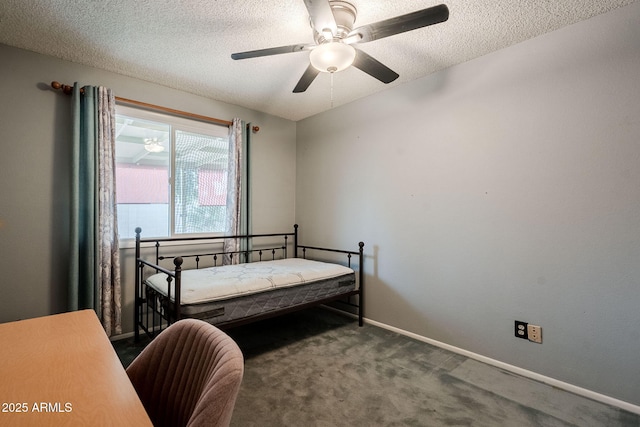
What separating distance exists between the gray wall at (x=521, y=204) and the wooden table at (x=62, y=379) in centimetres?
232

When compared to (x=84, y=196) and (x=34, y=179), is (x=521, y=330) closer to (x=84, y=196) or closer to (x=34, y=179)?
(x=84, y=196)

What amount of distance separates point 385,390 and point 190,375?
4.68 ft

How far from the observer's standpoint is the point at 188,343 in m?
0.94

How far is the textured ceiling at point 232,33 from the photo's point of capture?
69.4 inches

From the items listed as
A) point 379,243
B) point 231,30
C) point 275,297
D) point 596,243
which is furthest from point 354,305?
point 231,30

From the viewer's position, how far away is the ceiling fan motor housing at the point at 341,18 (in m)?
1.71

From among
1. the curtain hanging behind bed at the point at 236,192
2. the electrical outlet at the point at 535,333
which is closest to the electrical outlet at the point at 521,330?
the electrical outlet at the point at 535,333

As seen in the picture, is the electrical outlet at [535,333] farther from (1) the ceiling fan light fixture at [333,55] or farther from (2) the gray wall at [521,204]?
(1) the ceiling fan light fixture at [333,55]

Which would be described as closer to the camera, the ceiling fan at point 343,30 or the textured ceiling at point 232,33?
the ceiling fan at point 343,30

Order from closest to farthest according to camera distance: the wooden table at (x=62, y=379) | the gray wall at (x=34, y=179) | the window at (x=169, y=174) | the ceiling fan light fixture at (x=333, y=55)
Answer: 1. the wooden table at (x=62, y=379)
2. the ceiling fan light fixture at (x=333, y=55)
3. the gray wall at (x=34, y=179)
4. the window at (x=169, y=174)

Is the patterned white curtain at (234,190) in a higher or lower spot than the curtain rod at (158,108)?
lower

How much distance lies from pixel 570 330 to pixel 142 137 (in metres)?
3.68

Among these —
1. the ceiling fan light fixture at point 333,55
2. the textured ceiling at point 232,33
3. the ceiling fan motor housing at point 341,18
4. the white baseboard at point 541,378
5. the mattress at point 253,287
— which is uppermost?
the textured ceiling at point 232,33

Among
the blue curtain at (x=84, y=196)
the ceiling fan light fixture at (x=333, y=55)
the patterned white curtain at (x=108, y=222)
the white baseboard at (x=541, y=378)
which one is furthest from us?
the patterned white curtain at (x=108, y=222)
